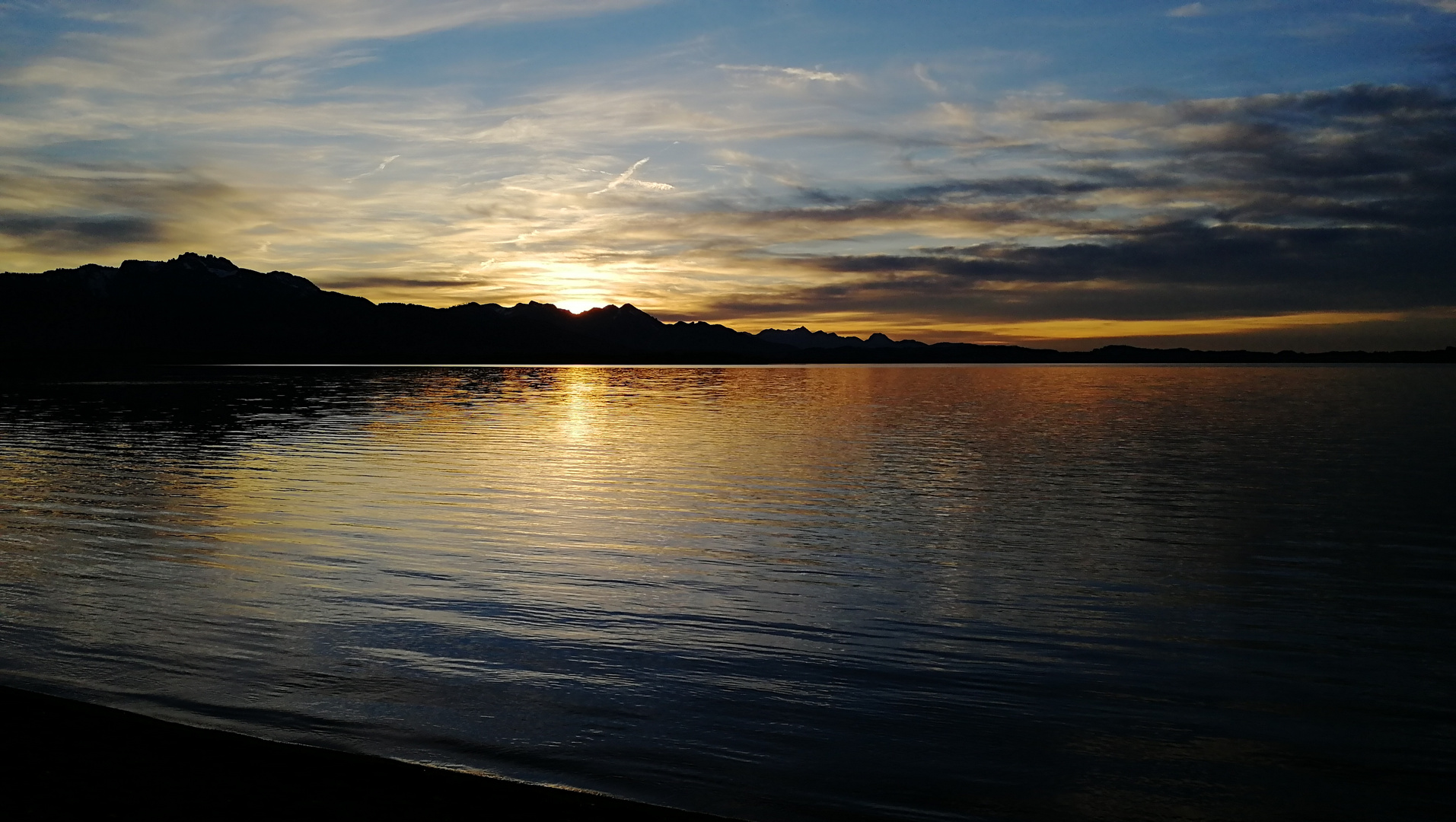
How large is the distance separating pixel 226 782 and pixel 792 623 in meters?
7.91

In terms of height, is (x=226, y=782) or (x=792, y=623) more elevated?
(x=226, y=782)

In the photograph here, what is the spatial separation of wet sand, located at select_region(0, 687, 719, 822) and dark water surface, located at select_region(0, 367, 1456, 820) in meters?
0.88

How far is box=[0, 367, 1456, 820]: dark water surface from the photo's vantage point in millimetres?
8727

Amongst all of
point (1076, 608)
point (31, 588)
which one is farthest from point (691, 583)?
point (31, 588)

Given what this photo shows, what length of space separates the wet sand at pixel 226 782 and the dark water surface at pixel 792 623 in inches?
34.6

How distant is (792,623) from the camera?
1357cm

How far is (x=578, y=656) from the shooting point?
11.8 meters

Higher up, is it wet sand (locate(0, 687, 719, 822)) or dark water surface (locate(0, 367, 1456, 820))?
wet sand (locate(0, 687, 719, 822))

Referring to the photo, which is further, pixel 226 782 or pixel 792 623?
pixel 792 623

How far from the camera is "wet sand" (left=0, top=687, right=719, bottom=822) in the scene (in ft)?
22.6

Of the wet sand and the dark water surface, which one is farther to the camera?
the dark water surface

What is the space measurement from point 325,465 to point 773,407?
41.1 meters

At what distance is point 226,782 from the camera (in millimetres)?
7328

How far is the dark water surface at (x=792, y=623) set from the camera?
8727mm
